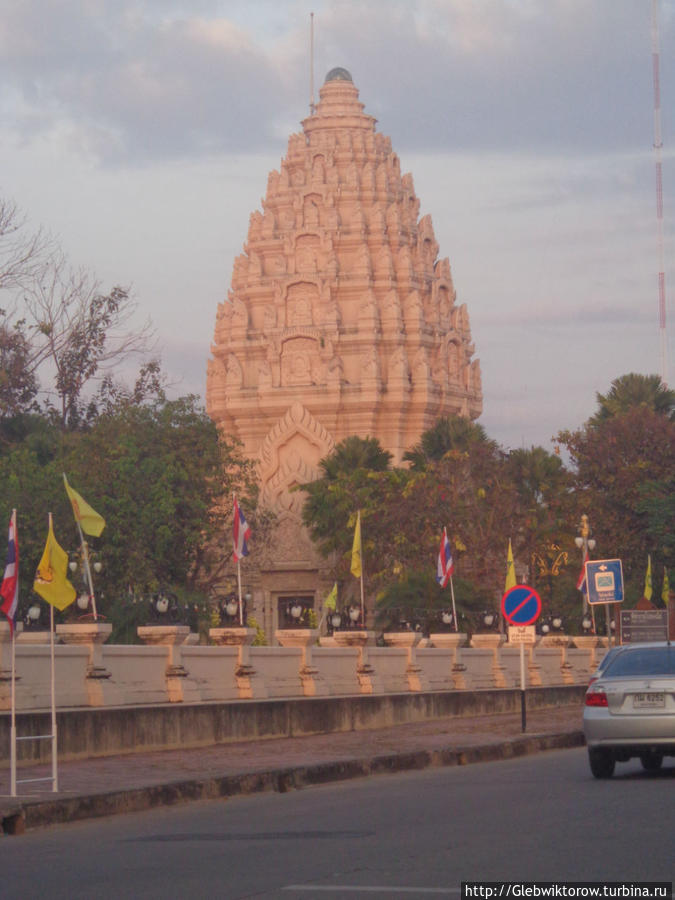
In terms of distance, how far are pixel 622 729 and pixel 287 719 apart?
8.32 metres

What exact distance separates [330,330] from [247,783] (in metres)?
58.3

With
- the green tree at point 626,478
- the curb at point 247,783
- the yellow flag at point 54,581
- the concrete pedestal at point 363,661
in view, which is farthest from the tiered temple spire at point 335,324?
the yellow flag at point 54,581

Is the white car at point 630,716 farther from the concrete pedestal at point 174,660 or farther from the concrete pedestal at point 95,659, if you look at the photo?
the concrete pedestal at point 174,660

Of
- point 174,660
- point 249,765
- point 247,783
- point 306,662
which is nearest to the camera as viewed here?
point 247,783

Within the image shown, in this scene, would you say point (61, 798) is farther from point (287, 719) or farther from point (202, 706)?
point (287, 719)

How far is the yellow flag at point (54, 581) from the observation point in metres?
15.0

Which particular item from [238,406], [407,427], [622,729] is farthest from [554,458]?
[622,729]

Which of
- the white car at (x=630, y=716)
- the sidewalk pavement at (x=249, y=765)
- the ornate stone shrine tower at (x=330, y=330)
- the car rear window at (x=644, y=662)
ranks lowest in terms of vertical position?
the sidewalk pavement at (x=249, y=765)

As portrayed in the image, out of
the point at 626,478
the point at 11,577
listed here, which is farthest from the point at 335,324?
the point at 11,577

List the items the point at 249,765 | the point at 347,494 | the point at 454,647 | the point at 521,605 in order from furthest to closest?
the point at 347,494 < the point at 454,647 < the point at 521,605 < the point at 249,765

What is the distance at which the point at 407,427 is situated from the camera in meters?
74.9

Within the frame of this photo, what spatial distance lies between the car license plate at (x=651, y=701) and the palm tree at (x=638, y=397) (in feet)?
170

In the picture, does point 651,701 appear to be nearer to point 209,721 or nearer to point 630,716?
point 630,716

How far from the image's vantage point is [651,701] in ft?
52.8
